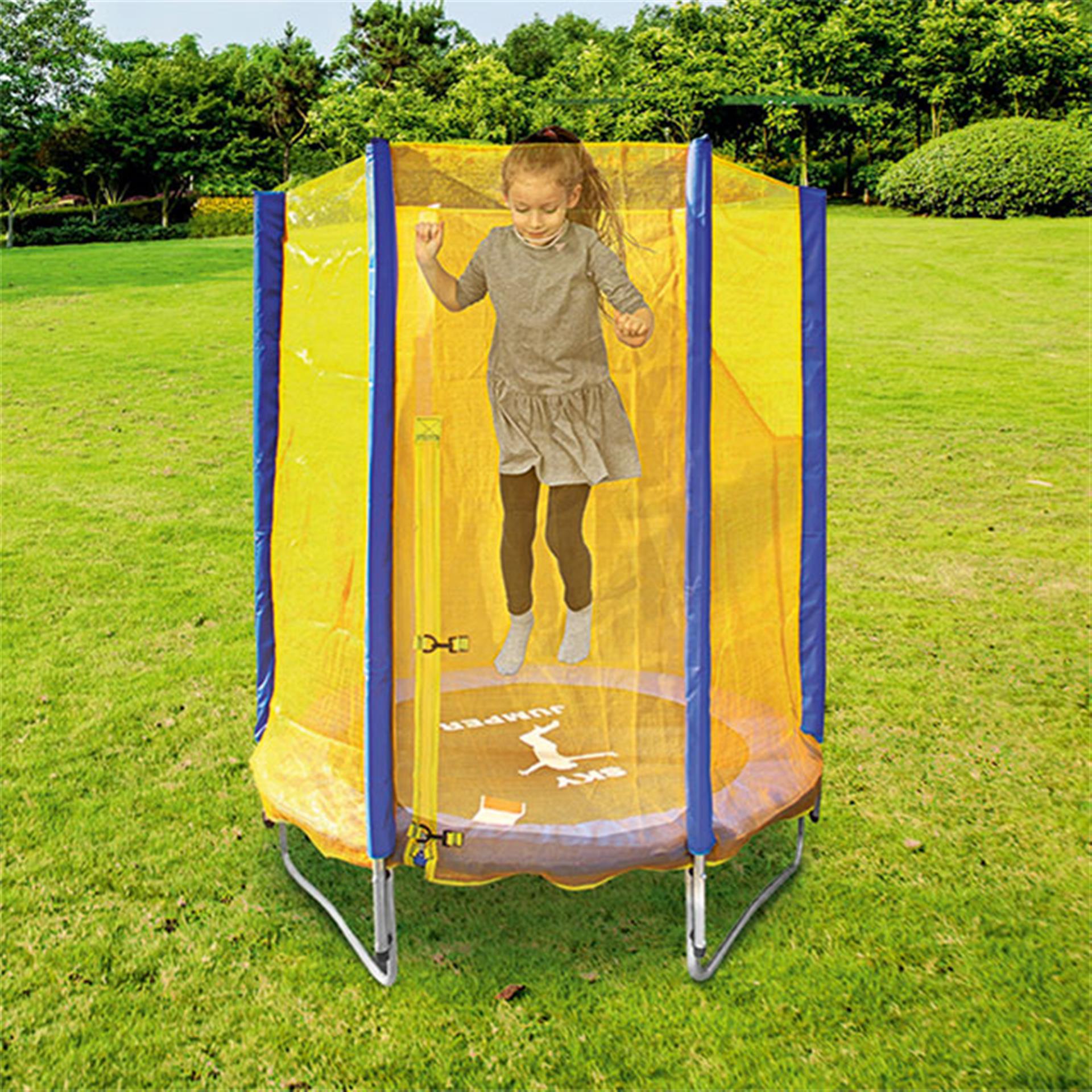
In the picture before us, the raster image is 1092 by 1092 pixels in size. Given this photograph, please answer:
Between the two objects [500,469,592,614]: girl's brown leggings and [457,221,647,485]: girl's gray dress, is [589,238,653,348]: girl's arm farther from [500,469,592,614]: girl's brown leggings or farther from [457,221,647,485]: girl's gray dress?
[500,469,592,614]: girl's brown leggings

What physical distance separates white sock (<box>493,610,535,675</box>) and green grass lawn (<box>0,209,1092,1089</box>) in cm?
85

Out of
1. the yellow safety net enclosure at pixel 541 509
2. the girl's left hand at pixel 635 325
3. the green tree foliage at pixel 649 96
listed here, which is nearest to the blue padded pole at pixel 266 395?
the yellow safety net enclosure at pixel 541 509

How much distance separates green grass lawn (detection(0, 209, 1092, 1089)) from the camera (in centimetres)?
337

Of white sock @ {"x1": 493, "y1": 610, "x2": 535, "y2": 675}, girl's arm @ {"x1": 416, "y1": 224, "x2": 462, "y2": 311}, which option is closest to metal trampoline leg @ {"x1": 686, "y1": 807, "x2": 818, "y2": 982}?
white sock @ {"x1": 493, "y1": 610, "x2": 535, "y2": 675}

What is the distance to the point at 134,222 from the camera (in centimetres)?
4278

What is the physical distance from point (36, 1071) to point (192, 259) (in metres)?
26.5

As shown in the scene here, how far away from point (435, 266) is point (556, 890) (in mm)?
2234

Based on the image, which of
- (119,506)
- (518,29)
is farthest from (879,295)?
(518,29)

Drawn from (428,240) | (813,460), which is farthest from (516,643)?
(428,240)

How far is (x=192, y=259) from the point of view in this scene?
27516mm

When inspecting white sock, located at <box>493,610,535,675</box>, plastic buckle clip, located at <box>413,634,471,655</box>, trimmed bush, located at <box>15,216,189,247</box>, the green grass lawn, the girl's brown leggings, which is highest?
trimmed bush, located at <box>15,216,189,247</box>

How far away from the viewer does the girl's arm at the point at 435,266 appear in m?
3.66

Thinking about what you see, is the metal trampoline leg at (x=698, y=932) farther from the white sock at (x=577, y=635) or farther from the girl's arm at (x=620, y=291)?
the girl's arm at (x=620, y=291)

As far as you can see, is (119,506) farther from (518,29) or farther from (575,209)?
(518,29)
